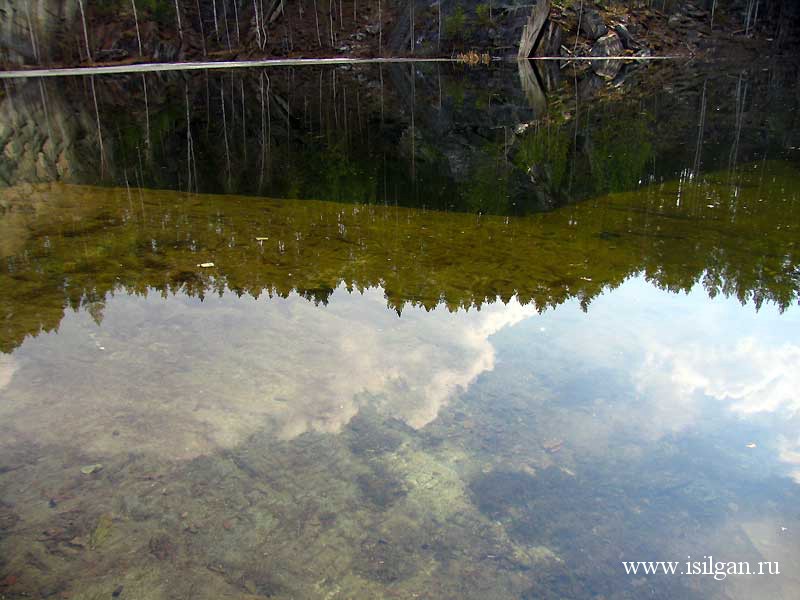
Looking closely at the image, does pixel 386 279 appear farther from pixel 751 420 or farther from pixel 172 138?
pixel 172 138

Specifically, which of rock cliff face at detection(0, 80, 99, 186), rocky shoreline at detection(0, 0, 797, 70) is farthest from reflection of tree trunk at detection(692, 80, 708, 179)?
rocky shoreline at detection(0, 0, 797, 70)

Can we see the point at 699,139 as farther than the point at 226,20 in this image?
No

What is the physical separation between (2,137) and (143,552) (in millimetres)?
18069

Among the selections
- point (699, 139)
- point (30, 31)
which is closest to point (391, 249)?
point (699, 139)

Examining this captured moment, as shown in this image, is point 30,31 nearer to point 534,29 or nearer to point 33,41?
point 33,41

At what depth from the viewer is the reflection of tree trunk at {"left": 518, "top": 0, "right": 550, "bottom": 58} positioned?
45875mm

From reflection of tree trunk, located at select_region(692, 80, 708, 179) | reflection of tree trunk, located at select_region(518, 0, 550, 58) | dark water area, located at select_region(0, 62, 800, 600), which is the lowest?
dark water area, located at select_region(0, 62, 800, 600)

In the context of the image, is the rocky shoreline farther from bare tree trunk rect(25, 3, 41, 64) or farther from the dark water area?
the dark water area

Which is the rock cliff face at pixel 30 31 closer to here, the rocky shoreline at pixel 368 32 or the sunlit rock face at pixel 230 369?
the rocky shoreline at pixel 368 32

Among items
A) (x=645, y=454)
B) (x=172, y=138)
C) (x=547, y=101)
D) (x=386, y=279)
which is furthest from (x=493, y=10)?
(x=645, y=454)

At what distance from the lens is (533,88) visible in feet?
97.3

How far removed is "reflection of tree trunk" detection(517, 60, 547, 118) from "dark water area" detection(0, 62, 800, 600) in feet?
33.7

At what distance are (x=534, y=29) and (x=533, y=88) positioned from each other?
20551mm

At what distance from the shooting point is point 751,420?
492 cm
